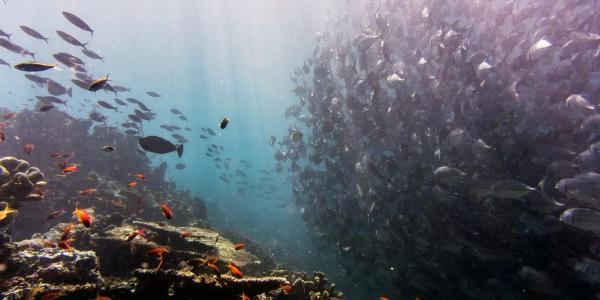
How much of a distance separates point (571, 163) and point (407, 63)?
666 cm

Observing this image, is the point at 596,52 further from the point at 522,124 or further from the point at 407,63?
the point at 407,63

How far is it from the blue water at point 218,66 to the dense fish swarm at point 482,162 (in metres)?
5.85

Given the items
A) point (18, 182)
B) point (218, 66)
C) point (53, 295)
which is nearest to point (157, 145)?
point (18, 182)

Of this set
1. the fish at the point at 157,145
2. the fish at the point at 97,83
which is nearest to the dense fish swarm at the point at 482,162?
the fish at the point at 157,145

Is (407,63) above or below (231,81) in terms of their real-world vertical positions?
below

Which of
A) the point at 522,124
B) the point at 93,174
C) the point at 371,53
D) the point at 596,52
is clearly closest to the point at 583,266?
the point at 522,124

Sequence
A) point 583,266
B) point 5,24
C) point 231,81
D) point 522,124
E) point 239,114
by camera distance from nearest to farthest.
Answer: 1. point 583,266
2. point 522,124
3. point 5,24
4. point 231,81
5. point 239,114

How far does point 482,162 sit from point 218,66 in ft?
302

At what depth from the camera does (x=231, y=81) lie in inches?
4166

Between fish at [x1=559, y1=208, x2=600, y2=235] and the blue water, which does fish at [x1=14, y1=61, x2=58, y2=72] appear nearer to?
fish at [x1=559, y1=208, x2=600, y2=235]

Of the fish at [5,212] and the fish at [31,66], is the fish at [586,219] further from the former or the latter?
the fish at [31,66]

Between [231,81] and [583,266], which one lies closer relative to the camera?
[583,266]

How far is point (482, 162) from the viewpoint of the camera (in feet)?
28.8

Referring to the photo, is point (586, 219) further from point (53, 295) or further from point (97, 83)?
point (97, 83)
